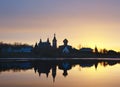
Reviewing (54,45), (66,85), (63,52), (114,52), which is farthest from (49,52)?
(66,85)

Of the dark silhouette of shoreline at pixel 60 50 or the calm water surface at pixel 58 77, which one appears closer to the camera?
the calm water surface at pixel 58 77

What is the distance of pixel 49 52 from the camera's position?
5576 inches

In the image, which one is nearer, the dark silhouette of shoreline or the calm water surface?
the calm water surface

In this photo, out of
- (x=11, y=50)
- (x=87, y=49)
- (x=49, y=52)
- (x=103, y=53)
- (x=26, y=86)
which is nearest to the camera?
(x=26, y=86)

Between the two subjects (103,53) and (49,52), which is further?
(103,53)

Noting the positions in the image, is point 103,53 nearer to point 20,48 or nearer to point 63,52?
point 63,52

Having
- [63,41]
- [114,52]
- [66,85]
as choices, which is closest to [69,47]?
[63,41]

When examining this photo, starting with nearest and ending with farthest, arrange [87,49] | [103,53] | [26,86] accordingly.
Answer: [26,86] < [103,53] < [87,49]

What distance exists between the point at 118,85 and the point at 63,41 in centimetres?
14476

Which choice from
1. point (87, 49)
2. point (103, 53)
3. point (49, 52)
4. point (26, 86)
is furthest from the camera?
point (87, 49)

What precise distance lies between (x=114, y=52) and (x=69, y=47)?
22.0 metres

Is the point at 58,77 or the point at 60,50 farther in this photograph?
the point at 60,50

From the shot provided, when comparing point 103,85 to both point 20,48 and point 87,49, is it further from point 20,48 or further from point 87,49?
point 87,49

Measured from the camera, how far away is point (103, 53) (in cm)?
16650
